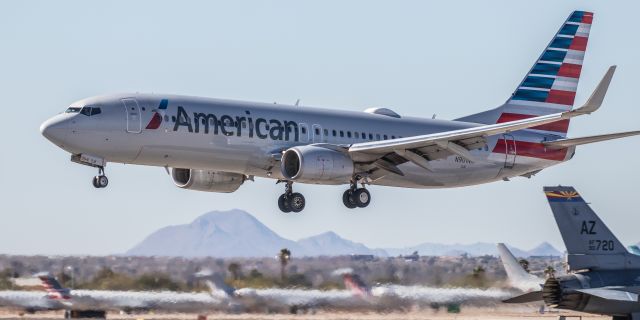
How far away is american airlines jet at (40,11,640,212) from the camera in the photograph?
1759 inches

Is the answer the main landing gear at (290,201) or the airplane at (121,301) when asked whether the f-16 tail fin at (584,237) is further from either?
the airplane at (121,301)

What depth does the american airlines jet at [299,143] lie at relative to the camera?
4469 centimetres

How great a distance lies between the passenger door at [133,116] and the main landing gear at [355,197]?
26.3 ft

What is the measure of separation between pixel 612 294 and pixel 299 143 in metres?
13.0

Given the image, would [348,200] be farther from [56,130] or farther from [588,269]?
[588,269]

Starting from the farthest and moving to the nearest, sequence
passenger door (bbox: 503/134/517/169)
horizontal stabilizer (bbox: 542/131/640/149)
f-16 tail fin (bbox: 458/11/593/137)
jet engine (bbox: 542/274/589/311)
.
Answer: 1. f-16 tail fin (bbox: 458/11/593/137)
2. passenger door (bbox: 503/134/517/169)
3. horizontal stabilizer (bbox: 542/131/640/149)
4. jet engine (bbox: 542/274/589/311)

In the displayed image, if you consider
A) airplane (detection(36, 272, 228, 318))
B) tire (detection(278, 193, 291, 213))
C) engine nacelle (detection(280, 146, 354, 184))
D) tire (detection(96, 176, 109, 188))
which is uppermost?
engine nacelle (detection(280, 146, 354, 184))

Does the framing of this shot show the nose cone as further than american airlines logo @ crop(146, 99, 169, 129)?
No

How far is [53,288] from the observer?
4581cm

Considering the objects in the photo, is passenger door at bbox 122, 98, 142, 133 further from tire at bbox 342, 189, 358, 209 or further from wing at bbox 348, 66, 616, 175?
tire at bbox 342, 189, 358, 209

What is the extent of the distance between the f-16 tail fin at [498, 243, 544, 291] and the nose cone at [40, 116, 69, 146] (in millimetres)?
13816

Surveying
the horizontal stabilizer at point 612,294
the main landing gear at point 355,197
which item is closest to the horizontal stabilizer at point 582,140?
the main landing gear at point 355,197

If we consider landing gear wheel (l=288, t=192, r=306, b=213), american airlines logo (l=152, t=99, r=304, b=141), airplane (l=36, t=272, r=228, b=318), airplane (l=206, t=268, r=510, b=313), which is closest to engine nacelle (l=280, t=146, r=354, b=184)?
american airlines logo (l=152, t=99, r=304, b=141)

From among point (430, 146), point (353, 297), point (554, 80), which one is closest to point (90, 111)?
point (353, 297)
